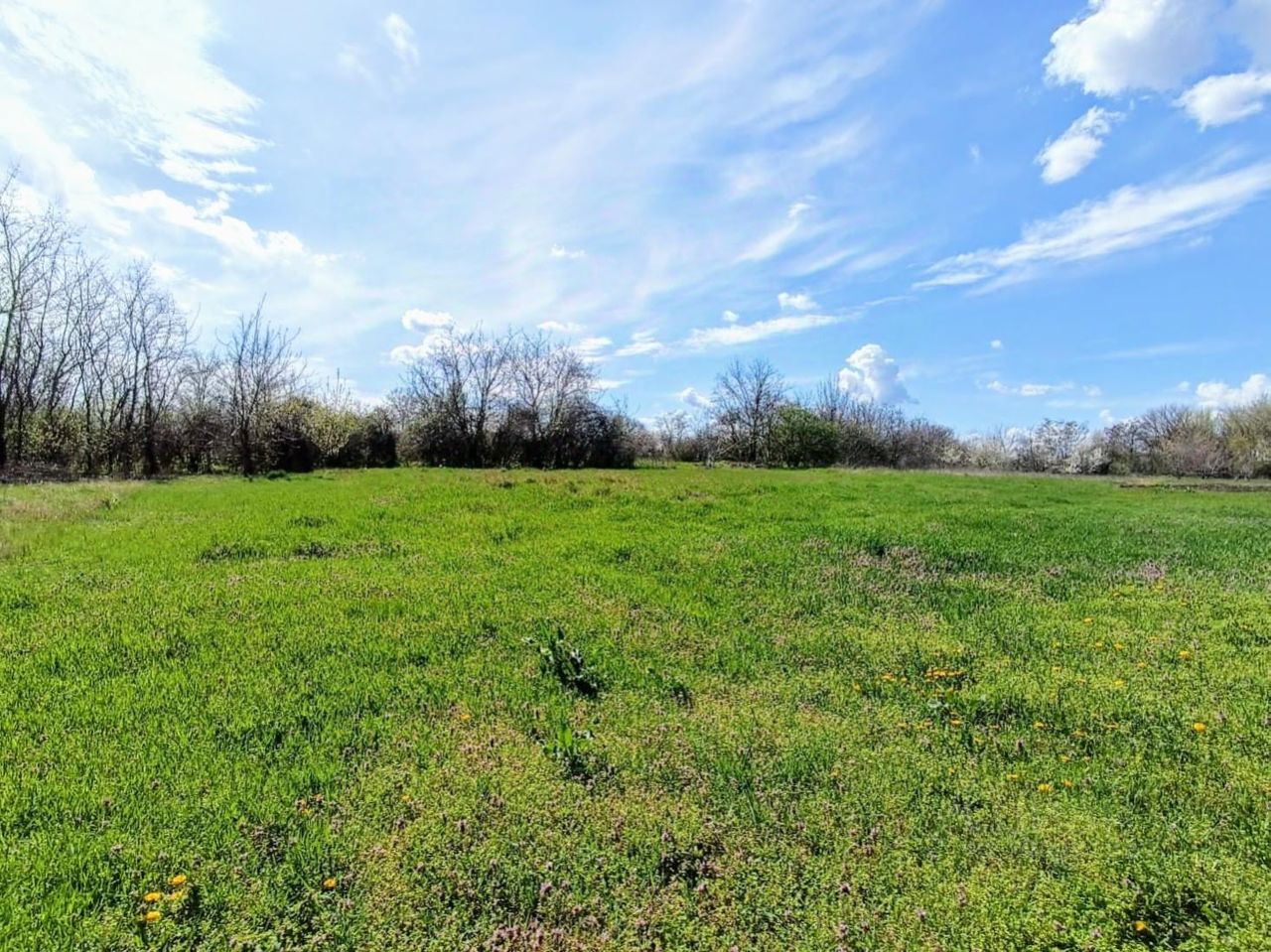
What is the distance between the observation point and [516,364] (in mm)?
43562

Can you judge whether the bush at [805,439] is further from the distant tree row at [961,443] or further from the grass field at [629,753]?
the grass field at [629,753]

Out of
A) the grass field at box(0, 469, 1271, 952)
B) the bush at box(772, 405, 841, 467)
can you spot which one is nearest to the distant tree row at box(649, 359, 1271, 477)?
the bush at box(772, 405, 841, 467)

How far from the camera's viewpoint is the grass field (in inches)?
114

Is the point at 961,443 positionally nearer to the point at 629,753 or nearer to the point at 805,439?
the point at 805,439

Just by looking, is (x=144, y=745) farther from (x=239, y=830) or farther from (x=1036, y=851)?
(x=1036, y=851)

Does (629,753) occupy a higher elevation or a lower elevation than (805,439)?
lower

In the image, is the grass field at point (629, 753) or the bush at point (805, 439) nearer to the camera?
the grass field at point (629, 753)

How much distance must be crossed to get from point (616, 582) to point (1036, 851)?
18.4 ft

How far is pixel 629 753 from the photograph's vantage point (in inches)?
168

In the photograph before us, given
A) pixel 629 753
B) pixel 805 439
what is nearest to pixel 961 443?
pixel 805 439

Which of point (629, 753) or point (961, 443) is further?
point (961, 443)

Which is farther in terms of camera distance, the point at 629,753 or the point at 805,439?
the point at 805,439

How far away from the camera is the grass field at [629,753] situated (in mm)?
2898

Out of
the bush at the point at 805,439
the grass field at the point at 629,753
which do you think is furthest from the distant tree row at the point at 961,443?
the grass field at the point at 629,753
